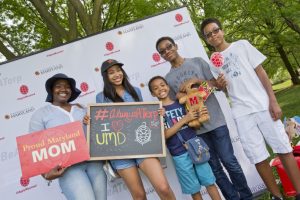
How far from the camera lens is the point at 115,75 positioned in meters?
4.12

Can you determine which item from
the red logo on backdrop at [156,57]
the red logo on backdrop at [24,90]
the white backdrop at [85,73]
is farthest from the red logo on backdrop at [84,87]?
the red logo on backdrop at [156,57]

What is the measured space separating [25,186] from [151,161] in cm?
213

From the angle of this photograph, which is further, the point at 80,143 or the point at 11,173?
the point at 11,173

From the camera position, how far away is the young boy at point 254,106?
13.3ft

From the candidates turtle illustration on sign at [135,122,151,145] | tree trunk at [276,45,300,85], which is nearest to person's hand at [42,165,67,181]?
turtle illustration on sign at [135,122,151,145]

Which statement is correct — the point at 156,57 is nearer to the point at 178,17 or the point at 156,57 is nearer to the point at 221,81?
the point at 178,17

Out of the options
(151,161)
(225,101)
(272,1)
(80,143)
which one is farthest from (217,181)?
(272,1)

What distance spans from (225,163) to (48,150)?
2.18 meters

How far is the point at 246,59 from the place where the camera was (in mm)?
4180

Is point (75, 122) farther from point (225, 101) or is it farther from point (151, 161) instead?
point (225, 101)

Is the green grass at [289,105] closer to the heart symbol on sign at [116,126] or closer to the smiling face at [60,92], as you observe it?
the heart symbol on sign at [116,126]

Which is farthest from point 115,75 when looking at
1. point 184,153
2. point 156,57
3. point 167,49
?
point 156,57

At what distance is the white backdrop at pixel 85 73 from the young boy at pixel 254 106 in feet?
3.98

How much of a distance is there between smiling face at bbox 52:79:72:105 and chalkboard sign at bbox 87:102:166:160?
31 centimetres
